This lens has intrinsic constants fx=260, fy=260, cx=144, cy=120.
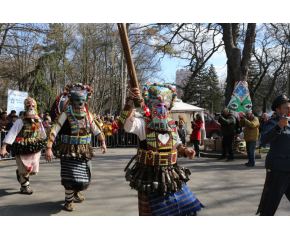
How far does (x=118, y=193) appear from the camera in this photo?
561 cm

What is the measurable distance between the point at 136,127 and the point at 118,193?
291 centimetres

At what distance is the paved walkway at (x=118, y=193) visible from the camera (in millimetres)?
4535

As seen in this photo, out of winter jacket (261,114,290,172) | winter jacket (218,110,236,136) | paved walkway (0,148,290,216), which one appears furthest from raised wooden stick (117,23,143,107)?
winter jacket (218,110,236,136)

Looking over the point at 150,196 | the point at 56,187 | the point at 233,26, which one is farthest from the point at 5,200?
the point at 233,26

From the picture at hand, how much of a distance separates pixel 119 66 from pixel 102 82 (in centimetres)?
251

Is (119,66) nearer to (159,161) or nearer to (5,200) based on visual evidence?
(5,200)

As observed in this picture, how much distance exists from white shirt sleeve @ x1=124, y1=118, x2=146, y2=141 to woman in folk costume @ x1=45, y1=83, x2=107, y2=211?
176cm

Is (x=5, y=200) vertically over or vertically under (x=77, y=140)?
under

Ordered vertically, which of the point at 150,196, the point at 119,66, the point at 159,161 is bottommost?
the point at 150,196

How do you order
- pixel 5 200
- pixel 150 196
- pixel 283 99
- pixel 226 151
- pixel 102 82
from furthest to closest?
pixel 102 82 < pixel 226 151 < pixel 5 200 < pixel 283 99 < pixel 150 196

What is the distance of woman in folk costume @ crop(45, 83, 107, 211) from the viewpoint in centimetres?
453

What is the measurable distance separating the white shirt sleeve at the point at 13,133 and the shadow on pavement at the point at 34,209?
1305 millimetres

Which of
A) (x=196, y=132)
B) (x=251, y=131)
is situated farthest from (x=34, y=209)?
(x=196, y=132)

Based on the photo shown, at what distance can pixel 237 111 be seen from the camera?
38.3 feet
